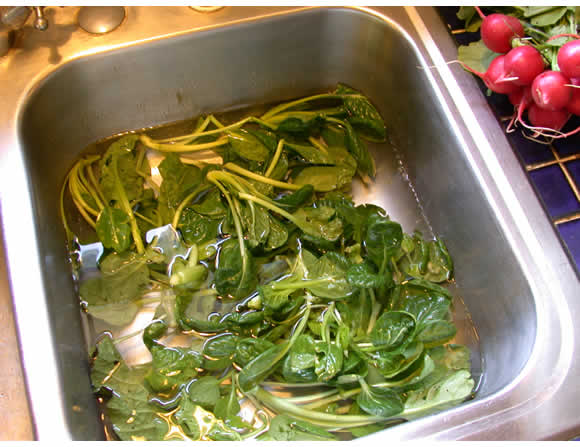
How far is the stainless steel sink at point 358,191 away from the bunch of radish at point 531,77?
6 centimetres

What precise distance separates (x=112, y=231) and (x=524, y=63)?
2.46 feet

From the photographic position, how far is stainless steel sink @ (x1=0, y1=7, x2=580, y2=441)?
0.69m

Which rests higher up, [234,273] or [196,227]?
[196,227]

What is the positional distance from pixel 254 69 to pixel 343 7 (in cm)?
21

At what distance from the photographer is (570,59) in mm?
732

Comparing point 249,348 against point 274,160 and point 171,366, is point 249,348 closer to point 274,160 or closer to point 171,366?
point 171,366

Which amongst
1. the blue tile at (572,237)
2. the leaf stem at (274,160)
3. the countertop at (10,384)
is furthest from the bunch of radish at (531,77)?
the countertop at (10,384)

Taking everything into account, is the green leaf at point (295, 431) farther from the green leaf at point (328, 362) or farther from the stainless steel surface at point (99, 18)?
the stainless steel surface at point (99, 18)

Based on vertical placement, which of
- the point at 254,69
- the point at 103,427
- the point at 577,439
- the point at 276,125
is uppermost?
the point at 254,69

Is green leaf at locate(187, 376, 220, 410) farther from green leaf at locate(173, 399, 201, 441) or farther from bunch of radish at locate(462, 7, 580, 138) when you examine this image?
bunch of radish at locate(462, 7, 580, 138)

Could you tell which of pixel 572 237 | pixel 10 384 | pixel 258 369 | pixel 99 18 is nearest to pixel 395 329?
pixel 258 369

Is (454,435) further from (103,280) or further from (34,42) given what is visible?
(34,42)
